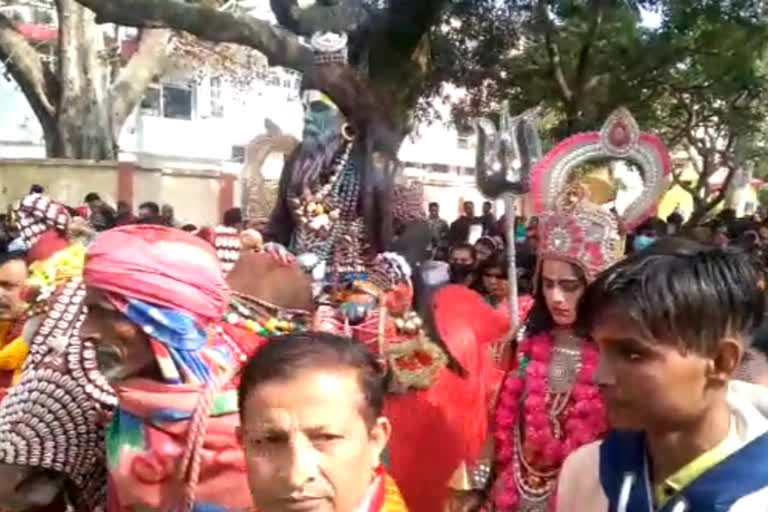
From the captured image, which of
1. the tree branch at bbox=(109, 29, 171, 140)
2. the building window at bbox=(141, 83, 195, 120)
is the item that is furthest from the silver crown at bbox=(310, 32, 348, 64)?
the building window at bbox=(141, 83, 195, 120)

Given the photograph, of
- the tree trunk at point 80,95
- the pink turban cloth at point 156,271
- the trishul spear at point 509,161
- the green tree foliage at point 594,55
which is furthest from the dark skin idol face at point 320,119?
the tree trunk at point 80,95

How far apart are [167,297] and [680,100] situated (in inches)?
632

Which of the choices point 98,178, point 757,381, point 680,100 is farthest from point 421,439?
point 680,100

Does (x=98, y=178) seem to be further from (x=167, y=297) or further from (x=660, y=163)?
(x=167, y=297)

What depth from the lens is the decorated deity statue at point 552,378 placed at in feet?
11.0

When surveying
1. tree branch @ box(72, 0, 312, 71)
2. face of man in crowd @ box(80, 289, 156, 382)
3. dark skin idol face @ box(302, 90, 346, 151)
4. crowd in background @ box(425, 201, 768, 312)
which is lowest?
crowd in background @ box(425, 201, 768, 312)

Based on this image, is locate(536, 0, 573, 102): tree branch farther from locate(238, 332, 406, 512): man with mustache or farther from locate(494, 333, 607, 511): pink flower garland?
locate(238, 332, 406, 512): man with mustache

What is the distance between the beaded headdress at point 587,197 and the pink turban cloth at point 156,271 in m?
1.41

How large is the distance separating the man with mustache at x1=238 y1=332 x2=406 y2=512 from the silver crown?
107 inches

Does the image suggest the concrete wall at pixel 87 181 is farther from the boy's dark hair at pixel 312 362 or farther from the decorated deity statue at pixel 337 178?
the boy's dark hair at pixel 312 362

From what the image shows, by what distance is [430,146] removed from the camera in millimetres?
37250

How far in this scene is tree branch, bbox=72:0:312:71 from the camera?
8.61 meters

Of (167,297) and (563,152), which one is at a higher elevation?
(563,152)

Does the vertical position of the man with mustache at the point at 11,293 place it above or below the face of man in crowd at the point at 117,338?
below
